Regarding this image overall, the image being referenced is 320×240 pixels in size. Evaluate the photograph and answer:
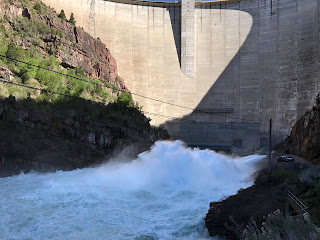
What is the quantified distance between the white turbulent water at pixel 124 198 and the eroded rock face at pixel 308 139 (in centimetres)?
471

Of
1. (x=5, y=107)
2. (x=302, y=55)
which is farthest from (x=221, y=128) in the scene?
(x=5, y=107)

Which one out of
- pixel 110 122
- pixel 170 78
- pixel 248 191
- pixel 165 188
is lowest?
pixel 165 188

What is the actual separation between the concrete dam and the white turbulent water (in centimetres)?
1628

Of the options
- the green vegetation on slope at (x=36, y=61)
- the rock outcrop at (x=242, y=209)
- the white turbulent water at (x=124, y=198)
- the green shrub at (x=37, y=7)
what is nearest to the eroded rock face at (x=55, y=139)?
the white turbulent water at (x=124, y=198)

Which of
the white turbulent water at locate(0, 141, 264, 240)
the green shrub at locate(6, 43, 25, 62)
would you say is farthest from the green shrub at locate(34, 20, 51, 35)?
the white turbulent water at locate(0, 141, 264, 240)

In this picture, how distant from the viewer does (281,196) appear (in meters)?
A: 13.7

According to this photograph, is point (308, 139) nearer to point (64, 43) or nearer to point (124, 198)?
point (124, 198)

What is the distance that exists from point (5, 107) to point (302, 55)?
3516 cm

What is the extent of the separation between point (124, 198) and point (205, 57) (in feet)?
106

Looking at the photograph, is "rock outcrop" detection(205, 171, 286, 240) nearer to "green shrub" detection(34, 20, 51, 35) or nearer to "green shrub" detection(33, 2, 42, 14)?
"green shrub" detection(34, 20, 51, 35)

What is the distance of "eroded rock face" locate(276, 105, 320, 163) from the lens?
25.2 m

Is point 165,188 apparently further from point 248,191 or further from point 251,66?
point 251,66

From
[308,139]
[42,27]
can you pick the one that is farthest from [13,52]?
[308,139]

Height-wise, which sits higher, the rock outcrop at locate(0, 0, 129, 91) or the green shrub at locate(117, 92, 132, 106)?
the rock outcrop at locate(0, 0, 129, 91)
